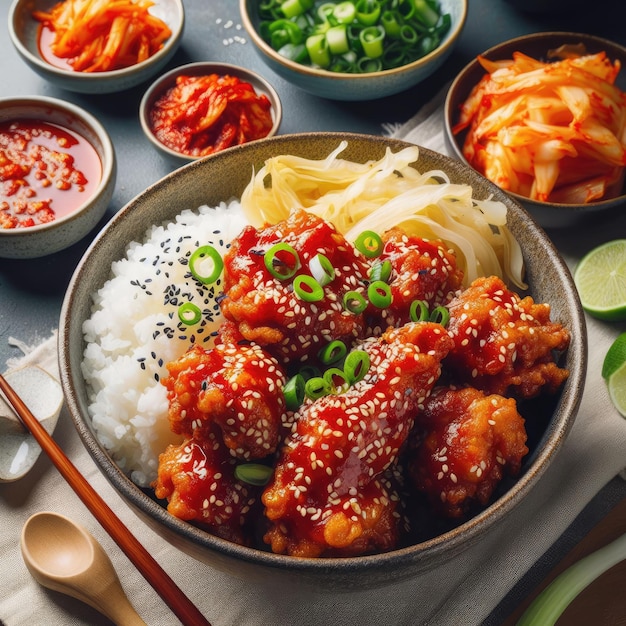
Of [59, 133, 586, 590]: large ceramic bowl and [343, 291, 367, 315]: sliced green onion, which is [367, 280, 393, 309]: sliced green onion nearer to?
[343, 291, 367, 315]: sliced green onion

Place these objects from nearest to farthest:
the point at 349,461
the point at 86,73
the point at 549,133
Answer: the point at 349,461
the point at 549,133
the point at 86,73

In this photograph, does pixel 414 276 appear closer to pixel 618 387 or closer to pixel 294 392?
pixel 294 392

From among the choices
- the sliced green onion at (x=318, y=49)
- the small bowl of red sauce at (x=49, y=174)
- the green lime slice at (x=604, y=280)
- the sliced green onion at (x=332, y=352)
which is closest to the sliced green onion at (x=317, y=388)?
the sliced green onion at (x=332, y=352)

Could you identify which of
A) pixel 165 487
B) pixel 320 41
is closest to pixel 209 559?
pixel 165 487

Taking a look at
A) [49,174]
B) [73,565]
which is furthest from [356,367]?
[49,174]

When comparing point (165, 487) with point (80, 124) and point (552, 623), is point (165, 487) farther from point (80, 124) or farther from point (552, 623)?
point (80, 124)

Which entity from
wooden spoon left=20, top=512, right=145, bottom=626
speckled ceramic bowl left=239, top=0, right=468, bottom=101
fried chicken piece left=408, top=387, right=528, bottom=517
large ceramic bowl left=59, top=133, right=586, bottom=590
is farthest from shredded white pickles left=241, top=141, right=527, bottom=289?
wooden spoon left=20, top=512, right=145, bottom=626

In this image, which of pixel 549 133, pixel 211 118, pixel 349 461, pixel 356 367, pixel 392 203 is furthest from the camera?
pixel 211 118
